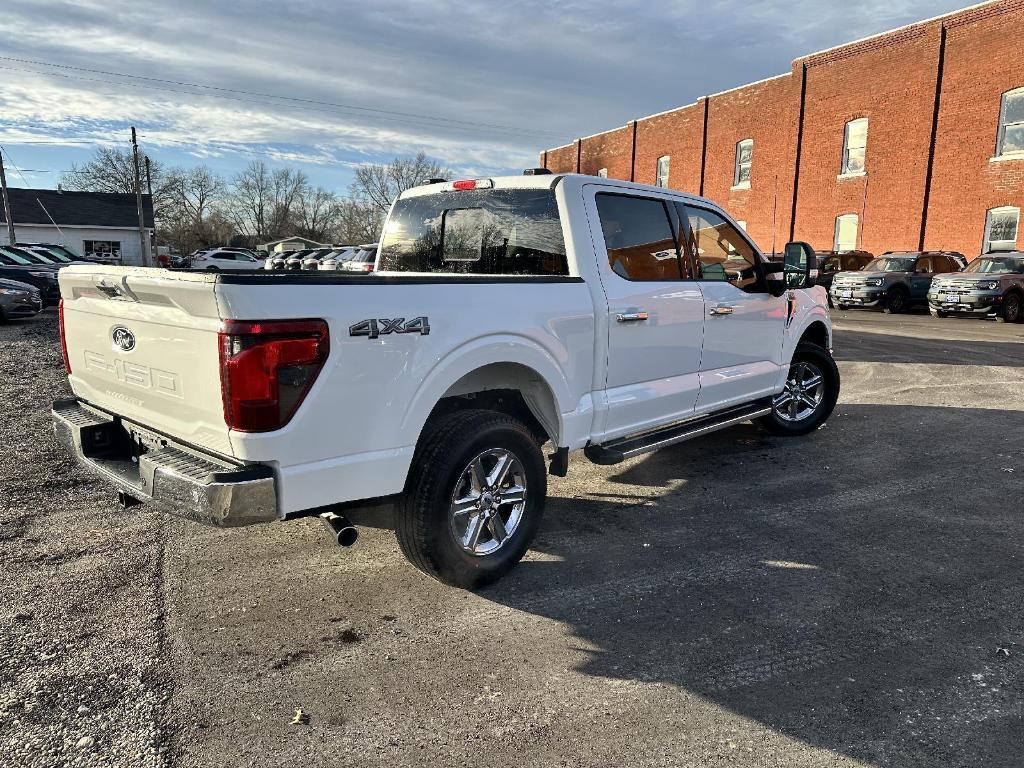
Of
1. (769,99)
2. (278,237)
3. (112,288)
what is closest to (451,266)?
(112,288)

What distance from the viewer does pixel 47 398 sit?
314 inches

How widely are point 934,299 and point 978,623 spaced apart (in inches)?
767

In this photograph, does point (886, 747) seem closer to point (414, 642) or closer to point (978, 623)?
point (978, 623)

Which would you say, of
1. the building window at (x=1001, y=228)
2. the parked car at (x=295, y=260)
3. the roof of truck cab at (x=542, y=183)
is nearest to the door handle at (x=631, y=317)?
the roof of truck cab at (x=542, y=183)

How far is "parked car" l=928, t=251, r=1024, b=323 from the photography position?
61.1ft

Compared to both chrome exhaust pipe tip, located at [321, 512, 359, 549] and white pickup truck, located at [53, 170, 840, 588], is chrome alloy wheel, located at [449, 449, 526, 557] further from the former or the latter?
chrome exhaust pipe tip, located at [321, 512, 359, 549]

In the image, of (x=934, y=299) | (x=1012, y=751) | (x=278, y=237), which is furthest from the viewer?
(x=278, y=237)

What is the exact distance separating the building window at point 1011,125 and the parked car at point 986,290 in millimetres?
6615

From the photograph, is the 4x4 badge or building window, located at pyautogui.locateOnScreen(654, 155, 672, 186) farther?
building window, located at pyautogui.locateOnScreen(654, 155, 672, 186)

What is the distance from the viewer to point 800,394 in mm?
6863

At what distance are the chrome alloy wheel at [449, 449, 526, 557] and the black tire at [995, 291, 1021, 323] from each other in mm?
19583

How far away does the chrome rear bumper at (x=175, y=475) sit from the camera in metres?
2.80

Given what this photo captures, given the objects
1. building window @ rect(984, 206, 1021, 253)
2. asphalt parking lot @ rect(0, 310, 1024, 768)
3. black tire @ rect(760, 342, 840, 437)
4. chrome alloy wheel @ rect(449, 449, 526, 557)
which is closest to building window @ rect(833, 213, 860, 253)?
building window @ rect(984, 206, 1021, 253)

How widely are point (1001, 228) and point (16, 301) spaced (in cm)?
2885
